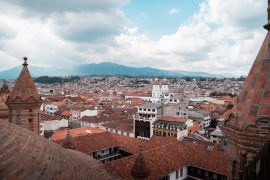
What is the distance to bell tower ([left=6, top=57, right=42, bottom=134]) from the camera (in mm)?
23266

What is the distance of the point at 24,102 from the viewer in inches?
922

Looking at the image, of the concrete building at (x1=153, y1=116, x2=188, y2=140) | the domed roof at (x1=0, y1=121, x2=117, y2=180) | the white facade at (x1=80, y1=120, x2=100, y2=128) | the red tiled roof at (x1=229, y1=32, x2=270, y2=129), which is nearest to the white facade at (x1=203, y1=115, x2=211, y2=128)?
the concrete building at (x1=153, y1=116, x2=188, y2=140)

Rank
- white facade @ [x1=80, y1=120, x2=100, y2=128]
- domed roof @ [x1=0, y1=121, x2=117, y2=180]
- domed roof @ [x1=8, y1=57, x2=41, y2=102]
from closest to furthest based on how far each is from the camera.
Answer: domed roof @ [x1=0, y1=121, x2=117, y2=180]
domed roof @ [x1=8, y1=57, x2=41, y2=102]
white facade @ [x1=80, y1=120, x2=100, y2=128]

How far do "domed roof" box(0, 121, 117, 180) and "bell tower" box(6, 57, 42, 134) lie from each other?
1461cm

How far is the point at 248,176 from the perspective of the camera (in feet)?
18.7

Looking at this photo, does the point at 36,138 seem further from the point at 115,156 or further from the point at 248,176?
the point at 115,156

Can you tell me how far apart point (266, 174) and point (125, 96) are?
543 feet

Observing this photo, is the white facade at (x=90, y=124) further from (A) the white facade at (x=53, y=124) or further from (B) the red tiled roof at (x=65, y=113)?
(B) the red tiled roof at (x=65, y=113)

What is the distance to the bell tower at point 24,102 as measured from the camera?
916 inches

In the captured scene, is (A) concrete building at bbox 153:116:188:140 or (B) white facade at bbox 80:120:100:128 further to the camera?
(B) white facade at bbox 80:120:100:128

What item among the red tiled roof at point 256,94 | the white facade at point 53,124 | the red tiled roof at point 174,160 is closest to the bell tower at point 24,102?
the red tiled roof at point 174,160

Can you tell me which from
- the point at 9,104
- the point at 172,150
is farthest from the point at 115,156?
the point at 9,104

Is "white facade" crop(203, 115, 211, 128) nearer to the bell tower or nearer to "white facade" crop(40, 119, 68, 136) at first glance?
"white facade" crop(40, 119, 68, 136)

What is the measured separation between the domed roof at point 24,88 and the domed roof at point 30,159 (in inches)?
578
